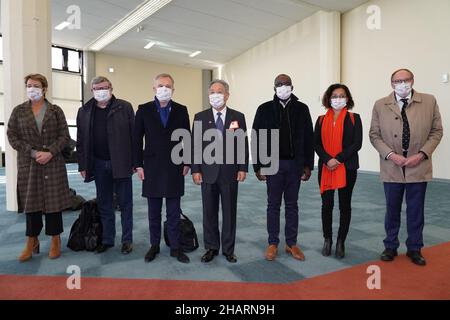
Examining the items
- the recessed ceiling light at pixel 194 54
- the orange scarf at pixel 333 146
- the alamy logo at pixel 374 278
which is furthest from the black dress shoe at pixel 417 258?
the recessed ceiling light at pixel 194 54

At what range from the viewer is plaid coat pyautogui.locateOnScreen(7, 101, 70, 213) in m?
2.64

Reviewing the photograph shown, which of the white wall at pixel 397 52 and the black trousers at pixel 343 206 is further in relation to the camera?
the white wall at pixel 397 52

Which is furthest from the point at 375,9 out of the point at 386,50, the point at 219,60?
the point at 219,60

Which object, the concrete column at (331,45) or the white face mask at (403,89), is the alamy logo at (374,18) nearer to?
the concrete column at (331,45)

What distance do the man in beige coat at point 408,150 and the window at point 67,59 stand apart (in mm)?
12346

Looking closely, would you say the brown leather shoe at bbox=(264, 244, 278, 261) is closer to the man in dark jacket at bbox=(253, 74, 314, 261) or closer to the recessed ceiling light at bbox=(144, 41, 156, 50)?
the man in dark jacket at bbox=(253, 74, 314, 261)

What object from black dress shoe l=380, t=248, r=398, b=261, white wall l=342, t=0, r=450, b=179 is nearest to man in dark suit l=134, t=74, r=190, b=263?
black dress shoe l=380, t=248, r=398, b=261

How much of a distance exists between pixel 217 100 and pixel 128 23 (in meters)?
8.60

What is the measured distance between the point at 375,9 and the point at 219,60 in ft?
23.6

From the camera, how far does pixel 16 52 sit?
4.32 meters

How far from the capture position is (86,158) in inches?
108

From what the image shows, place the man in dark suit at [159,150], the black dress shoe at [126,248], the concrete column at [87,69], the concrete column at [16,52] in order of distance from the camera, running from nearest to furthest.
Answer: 1. the man in dark suit at [159,150]
2. the black dress shoe at [126,248]
3. the concrete column at [16,52]
4. the concrete column at [87,69]

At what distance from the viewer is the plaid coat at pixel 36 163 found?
264 centimetres
